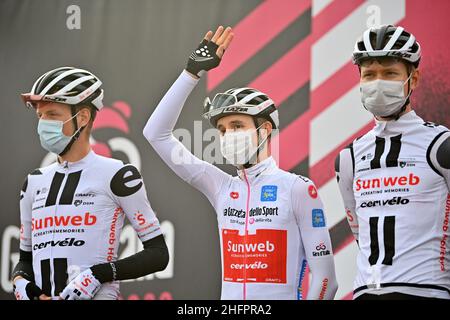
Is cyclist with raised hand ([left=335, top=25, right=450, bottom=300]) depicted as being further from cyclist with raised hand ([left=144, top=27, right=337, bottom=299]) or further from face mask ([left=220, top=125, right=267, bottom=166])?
face mask ([left=220, top=125, right=267, bottom=166])

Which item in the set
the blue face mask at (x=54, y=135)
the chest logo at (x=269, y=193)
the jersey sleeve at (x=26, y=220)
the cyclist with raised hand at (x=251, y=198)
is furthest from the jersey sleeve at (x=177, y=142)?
the jersey sleeve at (x=26, y=220)

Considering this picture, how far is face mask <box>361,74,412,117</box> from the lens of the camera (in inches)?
129

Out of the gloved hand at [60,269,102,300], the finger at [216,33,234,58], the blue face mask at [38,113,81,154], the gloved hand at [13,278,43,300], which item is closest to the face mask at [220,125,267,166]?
the finger at [216,33,234,58]

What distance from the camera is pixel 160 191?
204 inches

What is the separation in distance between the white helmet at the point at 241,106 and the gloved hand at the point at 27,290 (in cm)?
107

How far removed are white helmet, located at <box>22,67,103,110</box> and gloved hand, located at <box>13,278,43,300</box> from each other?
2.62 feet

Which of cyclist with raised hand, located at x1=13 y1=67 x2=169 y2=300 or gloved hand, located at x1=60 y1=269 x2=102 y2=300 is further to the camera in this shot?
cyclist with raised hand, located at x1=13 y1=67 x2=169 y2=300

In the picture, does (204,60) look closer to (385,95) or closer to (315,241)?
(385,95)

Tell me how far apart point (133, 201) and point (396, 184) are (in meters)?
1.13

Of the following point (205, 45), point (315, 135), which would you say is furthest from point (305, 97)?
point (205, 45)

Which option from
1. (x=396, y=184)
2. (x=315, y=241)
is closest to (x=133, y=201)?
(x=315, y=241)

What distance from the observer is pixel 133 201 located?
3564mm
